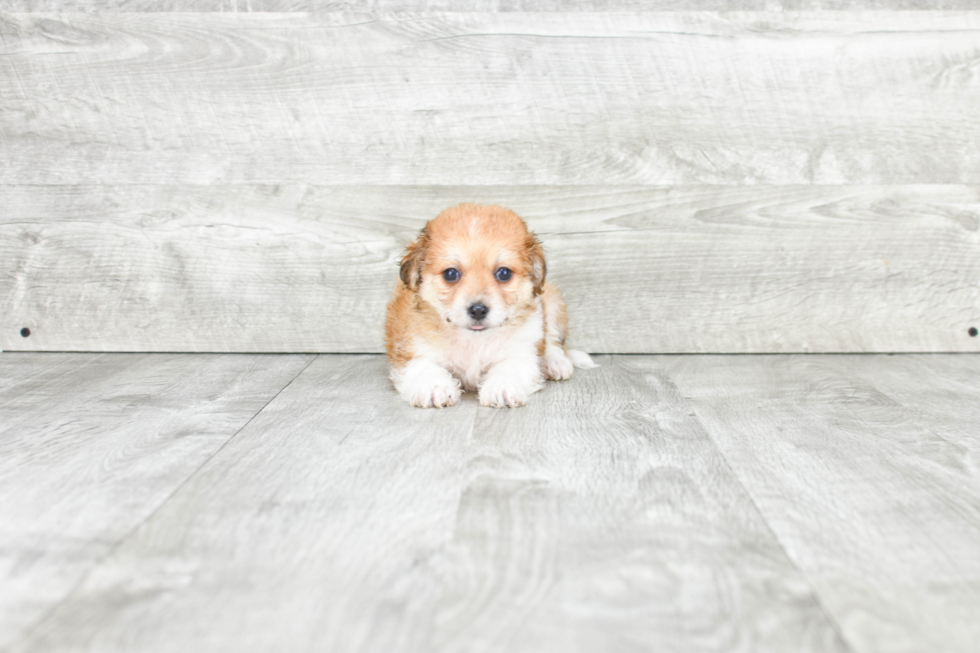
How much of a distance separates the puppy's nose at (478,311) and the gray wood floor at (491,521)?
0.27m

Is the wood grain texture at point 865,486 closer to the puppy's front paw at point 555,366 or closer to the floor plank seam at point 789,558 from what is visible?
the floor plank seam at point 789,558

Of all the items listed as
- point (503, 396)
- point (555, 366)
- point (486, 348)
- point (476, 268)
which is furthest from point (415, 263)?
point (555, 366)

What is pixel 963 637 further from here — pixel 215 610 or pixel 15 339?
pixel 15 339

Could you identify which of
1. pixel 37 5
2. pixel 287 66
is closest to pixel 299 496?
pixel 287 66

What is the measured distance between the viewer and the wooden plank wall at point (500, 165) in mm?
2678

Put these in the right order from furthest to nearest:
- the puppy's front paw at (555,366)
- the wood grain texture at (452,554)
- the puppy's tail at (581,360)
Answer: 1. the puppy's tail at (581,360)
2. the puppy's front paw at (555,366)
3. the wood grain texture at (452,554)

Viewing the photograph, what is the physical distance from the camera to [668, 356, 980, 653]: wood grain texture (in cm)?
107

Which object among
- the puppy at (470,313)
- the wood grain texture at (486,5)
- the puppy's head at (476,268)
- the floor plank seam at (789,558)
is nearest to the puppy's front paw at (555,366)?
the puppy at (470,313)

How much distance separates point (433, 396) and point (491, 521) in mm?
796

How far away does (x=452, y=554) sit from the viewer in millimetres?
1219

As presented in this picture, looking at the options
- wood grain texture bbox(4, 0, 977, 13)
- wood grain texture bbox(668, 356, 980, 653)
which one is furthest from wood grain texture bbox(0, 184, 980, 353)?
wood grain texture bbox(4, 0, 977, 13)

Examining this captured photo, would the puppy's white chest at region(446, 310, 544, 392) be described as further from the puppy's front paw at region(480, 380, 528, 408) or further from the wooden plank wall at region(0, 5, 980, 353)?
the wooden plank wall at region(0, 5, 980, 353)

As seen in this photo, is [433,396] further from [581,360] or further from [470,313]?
[581,360]

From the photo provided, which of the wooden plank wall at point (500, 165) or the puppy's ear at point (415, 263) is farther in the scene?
the wooden plank wall at point (500, 165)
